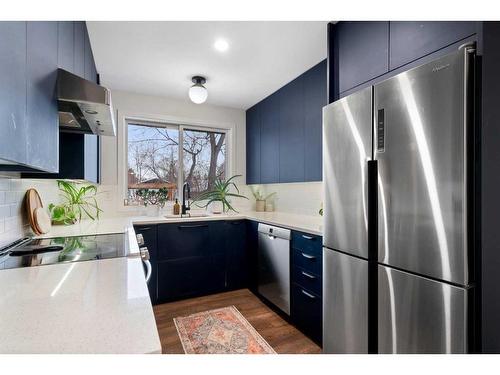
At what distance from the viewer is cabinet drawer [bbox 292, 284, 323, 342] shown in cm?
190

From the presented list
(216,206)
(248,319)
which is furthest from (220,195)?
(248,319)

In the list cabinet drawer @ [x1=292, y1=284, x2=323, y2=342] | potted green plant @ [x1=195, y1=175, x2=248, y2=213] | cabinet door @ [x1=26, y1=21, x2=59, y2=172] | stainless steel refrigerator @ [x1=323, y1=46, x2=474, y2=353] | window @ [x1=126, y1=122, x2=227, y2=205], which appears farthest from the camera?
potted green plant @ [x1=195, y1=175, x2=248, y2=213]

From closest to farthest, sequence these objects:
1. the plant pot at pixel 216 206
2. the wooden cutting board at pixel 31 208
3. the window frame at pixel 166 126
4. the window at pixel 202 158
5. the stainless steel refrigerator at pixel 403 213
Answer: the stainless steel refrigerator at pixel 403 213, the wooden cutting board at pixel 31 208, the window frame at pixel 166 126, the window at pixel 202 158, the plant pot at pixel 216 206

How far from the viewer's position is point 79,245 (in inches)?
58.4

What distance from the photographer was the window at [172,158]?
3.23 metres

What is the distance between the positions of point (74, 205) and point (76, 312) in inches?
96.0

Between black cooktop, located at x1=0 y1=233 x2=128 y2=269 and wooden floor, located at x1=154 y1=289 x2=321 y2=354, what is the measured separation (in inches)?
36.7

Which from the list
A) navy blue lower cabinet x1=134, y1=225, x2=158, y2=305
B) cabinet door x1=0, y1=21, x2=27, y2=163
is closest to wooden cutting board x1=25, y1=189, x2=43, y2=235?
navy blue lower cabinet x1=134, y1=225, x2=158, y2=305

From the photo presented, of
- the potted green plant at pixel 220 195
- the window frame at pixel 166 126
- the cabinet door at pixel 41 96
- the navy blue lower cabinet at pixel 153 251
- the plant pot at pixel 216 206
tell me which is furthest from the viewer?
the plant pot at pixel 216 206

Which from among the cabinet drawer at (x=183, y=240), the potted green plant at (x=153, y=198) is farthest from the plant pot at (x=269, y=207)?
the potted green plant at (x=153, y=198)

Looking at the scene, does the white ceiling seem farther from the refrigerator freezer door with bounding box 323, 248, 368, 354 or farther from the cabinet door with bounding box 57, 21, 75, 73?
the refrigerator freezer door with bounding box 323, 248, 368, 354

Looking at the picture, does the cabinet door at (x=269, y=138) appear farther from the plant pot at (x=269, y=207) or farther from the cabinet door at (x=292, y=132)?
the plant pot at (x=269, y=207)

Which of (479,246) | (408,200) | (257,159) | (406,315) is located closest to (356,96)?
(408,200)

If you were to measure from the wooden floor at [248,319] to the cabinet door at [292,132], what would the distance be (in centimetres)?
131
